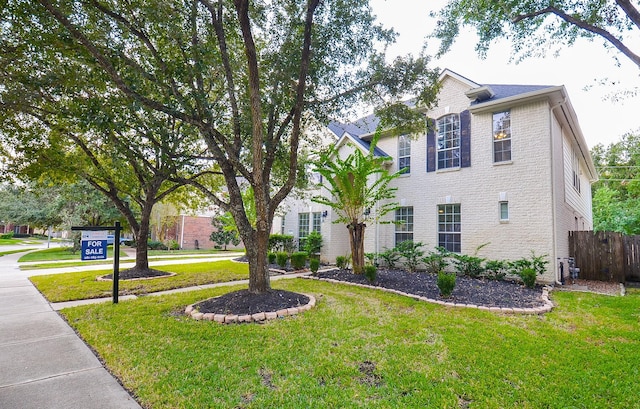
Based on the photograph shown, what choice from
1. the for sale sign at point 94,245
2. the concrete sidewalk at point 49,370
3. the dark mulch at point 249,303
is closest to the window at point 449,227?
the dark mulch at point 249,303

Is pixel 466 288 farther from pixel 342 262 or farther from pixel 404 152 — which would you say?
pixel 404 152

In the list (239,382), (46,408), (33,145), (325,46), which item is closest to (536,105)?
(325,46)

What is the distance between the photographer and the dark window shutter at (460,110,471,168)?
1092 centimetres

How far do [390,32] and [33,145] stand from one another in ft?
32.3

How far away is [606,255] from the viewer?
1051cm

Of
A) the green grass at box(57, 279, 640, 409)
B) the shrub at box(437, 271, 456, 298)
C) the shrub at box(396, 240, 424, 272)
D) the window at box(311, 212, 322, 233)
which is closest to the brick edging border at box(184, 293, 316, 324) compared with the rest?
the green grass at box(57, 279, 640, 409)

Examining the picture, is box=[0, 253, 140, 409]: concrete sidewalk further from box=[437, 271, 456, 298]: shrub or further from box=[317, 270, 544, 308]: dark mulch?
box=[317, 270, 544, 308]: dark mulch

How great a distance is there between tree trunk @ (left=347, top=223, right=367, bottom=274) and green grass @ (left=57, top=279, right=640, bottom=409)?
3642 mm

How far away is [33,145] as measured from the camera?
27.6 ft

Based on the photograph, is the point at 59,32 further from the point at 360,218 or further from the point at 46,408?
the point at 360,218

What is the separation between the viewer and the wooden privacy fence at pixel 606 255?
1031cm

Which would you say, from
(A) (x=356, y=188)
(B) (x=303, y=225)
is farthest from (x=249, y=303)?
(B) (x=303, y=225)

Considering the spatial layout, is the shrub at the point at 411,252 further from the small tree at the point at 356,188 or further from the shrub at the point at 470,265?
the small tree at the point at 356,188

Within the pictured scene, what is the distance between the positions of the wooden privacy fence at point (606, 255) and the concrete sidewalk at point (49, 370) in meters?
12.5
